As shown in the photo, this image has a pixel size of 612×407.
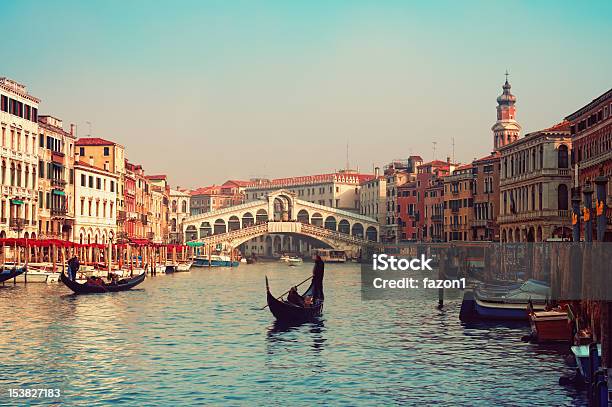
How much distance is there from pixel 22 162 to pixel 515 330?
29.8 metres

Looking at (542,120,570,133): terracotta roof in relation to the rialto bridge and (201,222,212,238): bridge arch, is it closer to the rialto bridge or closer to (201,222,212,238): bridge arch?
the rialto bridge

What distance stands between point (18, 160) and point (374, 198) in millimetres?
58821

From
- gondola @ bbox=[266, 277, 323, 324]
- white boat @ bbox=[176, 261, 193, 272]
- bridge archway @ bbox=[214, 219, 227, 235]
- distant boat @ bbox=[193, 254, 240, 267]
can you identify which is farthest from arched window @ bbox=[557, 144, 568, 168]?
bridge archway @ bbox=[214, 219, 227, 235]

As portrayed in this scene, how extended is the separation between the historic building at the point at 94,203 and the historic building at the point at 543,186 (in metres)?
23.5

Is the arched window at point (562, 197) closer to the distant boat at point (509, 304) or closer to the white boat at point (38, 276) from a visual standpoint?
the distant boat at point (509, 304)

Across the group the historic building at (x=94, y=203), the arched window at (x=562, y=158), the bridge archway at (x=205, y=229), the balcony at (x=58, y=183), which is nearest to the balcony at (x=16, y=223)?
the balcony at (x=58, y=183)

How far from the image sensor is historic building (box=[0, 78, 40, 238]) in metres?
44.1

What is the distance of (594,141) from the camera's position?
128 feet

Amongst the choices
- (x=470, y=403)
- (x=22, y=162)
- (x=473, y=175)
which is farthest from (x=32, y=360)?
(x=473, y=175)

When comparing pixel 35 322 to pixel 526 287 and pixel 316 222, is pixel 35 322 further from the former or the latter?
pixel 316 222

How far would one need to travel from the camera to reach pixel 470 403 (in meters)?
14.2

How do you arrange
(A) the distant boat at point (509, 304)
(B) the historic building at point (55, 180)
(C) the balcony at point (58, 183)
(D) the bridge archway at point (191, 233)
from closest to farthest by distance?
(A) the distant boat at point (509, 304) < (B) the historic building at point (55, 180) < (C) the balcony at point (58, 183) < (D) the bridge archway at point (191, 233)

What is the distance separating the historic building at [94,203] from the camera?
179 ft


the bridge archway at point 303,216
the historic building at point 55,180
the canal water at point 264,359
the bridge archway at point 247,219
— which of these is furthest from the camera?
the bridge archway at point 303,216
